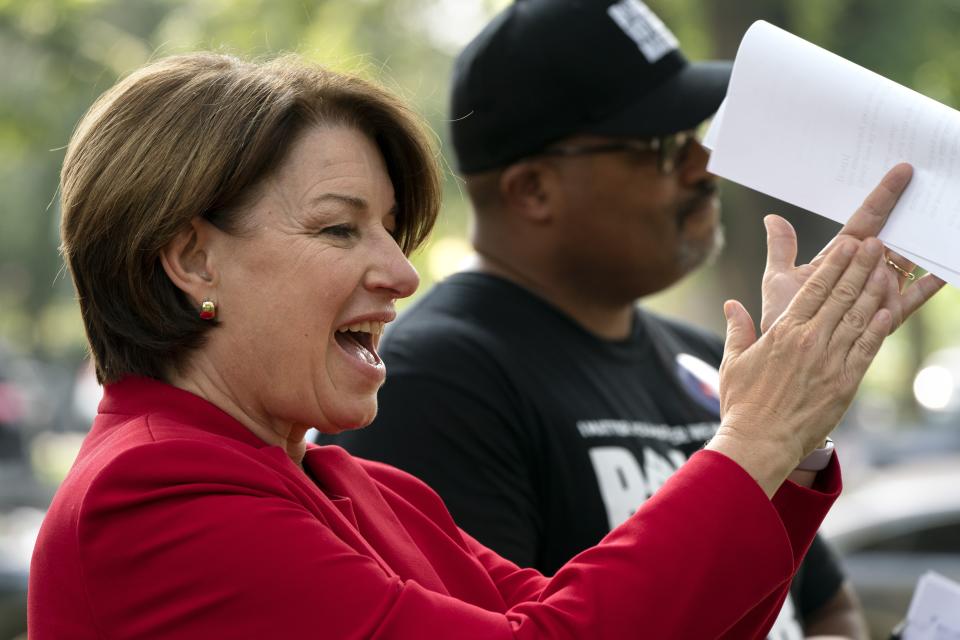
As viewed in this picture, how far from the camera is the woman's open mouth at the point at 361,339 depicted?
2.07 m

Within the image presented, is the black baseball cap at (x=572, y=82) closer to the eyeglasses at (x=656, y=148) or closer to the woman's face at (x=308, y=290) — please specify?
the eyeglasses at (x=656, y=148)

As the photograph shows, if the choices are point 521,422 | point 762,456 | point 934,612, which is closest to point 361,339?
point 762,456

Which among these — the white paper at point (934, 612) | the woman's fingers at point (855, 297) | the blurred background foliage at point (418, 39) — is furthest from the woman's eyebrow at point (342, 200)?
the blurred background foliage at point (418, 39)

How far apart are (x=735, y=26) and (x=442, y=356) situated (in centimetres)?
587

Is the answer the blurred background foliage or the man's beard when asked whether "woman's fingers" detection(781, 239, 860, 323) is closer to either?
the man's beard

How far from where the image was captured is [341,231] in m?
2.04

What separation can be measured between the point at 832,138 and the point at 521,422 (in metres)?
1.06

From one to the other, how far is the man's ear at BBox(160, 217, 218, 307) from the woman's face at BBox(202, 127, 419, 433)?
0.01 meters

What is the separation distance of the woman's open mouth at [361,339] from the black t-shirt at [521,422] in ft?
2.51

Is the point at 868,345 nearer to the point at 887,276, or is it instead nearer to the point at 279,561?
the point at 887,276

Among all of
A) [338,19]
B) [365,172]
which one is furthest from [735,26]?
[365,172]

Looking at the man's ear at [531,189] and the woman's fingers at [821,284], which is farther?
the man's ear at [531,189]

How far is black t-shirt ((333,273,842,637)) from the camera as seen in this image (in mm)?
2863

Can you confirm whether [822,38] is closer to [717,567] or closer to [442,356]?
[442,356]
